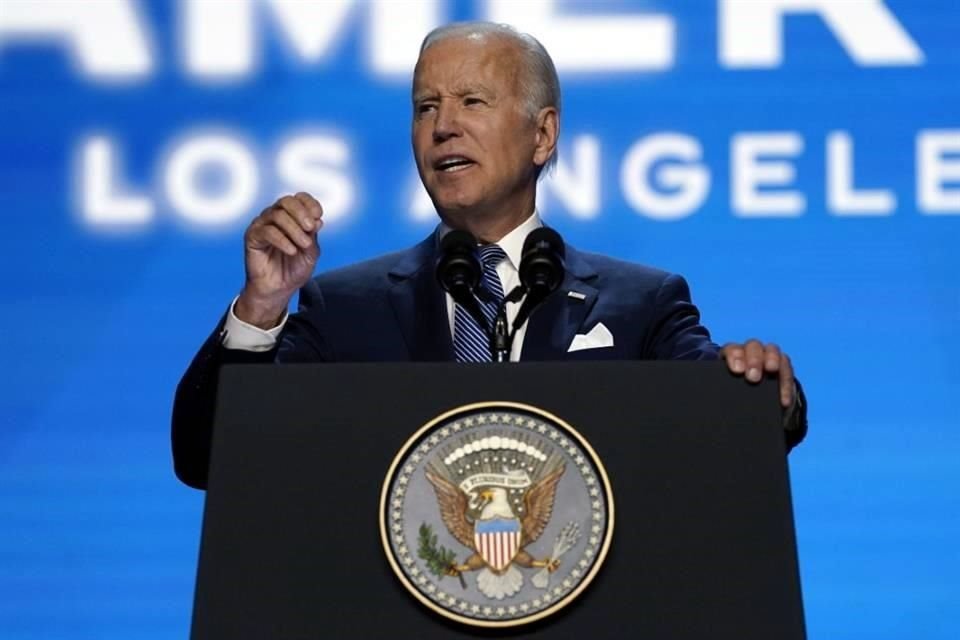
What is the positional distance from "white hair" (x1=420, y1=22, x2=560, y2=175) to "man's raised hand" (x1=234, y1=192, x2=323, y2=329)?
1.81ft

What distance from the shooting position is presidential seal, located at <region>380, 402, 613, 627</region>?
61.7 inches

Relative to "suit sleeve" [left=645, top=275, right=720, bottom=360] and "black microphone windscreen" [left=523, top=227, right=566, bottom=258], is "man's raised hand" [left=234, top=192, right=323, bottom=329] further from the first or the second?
"suit sleeve" [left=645, top=275, right=720, bottom=360]

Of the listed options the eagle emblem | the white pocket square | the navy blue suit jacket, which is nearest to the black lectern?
the eagle emblem

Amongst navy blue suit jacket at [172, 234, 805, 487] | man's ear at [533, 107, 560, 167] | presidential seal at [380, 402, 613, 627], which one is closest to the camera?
presidential seal at [380, 402, 613, 627]

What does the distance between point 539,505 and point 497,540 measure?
0.19 ft

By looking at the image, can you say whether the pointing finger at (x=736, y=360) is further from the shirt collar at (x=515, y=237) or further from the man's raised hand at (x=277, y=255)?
the shirt collar at (x=515, y=237)

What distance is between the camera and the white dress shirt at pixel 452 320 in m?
2.00

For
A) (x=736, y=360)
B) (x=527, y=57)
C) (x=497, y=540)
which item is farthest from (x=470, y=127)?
(x=497, y=540)

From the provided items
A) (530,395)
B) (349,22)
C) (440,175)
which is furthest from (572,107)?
(530,395)

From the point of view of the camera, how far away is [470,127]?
7.76ft

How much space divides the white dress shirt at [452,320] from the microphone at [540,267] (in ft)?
0.29

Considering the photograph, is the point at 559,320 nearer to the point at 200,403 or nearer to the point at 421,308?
the point at 421,308

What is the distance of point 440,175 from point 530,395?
0.75 m

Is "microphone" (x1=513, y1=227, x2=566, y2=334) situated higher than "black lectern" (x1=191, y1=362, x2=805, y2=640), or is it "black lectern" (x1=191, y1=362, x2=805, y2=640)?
"microphone" (x1=513, y1=227, x2=566, y2=334)
